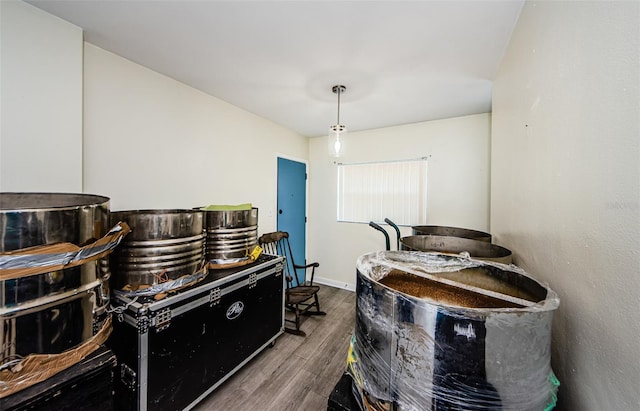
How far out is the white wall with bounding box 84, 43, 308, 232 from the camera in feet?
5.17

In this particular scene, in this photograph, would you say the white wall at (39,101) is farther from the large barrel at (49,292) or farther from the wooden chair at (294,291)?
the wooden chair at (294,291)

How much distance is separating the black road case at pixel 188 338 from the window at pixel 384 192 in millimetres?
1975

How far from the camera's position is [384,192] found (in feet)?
10.7

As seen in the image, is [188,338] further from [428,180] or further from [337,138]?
[428,180]

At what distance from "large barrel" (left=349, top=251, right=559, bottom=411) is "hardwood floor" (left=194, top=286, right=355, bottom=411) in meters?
1.24

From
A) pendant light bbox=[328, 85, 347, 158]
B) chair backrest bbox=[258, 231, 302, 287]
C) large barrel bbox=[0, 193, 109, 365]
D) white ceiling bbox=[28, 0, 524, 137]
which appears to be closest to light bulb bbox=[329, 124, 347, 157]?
pendant light bbox=[328, 85, 347, 158]

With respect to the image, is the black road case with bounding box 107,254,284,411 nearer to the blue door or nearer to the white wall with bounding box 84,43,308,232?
the white wall with bounding box 84,43,308,232

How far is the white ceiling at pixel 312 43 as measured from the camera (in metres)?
1.24

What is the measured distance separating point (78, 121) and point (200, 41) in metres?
0.93

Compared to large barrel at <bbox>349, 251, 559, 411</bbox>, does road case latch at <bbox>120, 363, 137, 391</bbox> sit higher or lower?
lower

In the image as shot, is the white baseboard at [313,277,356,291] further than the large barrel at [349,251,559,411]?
Yes

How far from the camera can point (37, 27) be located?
49.3 inches

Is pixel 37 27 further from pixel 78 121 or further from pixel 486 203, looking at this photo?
pixel 486 203

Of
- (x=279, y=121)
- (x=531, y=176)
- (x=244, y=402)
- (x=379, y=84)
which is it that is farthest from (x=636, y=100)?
(x=279, y=121)
